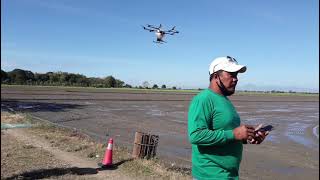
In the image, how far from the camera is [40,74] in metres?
117

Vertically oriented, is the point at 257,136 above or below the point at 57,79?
below

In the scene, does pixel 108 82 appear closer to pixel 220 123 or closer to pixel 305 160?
pixel 305 160

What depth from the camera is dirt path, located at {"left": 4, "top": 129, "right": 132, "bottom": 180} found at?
9.65 m

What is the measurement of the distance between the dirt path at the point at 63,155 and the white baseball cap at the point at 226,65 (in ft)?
18.8

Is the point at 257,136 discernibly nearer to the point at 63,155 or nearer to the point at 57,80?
the point at 63,155

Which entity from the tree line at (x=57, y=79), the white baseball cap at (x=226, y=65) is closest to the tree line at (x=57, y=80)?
the tree line at (x=57, y=79)

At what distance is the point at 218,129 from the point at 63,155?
817 centimetres

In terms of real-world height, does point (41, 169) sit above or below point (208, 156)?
below

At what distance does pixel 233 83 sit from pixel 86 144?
9.56 m

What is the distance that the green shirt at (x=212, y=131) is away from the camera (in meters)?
3.97

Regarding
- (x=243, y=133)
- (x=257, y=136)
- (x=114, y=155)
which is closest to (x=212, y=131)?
(x=243, y=133)

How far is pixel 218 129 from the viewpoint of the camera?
4.00m

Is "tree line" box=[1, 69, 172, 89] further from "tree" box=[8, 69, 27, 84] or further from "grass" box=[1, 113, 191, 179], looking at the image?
"grass" box=[1, 113, 191, 179]

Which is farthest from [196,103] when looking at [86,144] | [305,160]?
[305,160]
